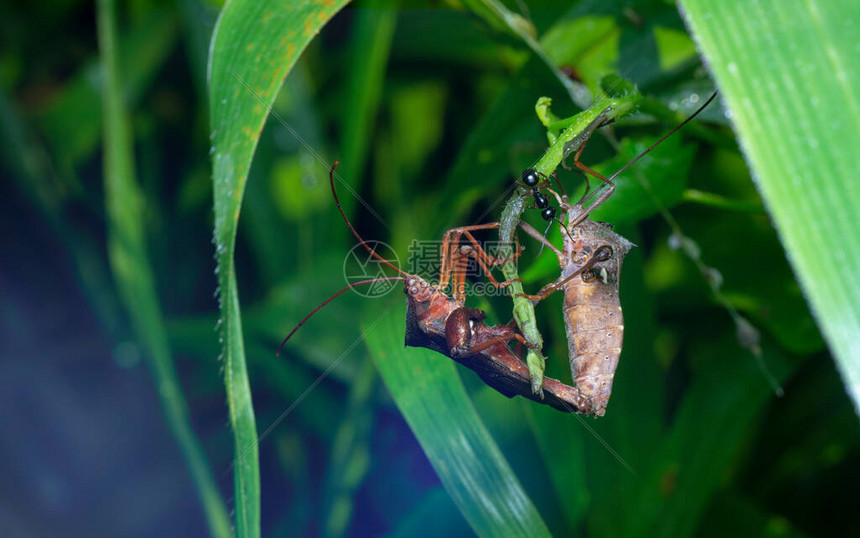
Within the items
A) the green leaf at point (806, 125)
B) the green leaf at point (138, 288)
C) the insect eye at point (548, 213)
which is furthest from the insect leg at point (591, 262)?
the green leaf at point (138, 288)

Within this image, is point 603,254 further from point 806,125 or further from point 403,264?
point 403,264

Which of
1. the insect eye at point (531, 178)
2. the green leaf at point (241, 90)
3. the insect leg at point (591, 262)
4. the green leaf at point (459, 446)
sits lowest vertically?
the green leaf at point (459, 446)

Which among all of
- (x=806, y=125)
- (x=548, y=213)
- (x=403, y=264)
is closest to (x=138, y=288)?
(x=403, y=264)

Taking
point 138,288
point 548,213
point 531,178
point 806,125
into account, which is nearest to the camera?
point 806,125

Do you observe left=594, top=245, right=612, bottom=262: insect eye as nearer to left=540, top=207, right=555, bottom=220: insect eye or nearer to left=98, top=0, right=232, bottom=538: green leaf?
left=540, top=207, right=555, bottom=220: insect eye

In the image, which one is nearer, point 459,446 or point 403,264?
point 459,446

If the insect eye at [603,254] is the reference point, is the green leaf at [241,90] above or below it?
above

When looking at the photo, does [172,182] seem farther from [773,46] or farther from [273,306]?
[773,46]

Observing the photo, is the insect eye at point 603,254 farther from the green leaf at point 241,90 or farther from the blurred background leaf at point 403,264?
the green leaf at point 241,90
